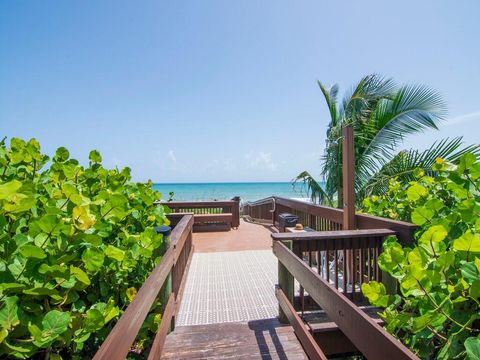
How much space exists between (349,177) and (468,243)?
1845mm

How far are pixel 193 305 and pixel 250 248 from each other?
233cm

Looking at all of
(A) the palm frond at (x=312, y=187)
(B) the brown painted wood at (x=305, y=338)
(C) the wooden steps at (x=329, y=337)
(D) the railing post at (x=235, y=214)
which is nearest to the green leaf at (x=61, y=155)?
(B) the brown painted wood at (x=305, y=338)

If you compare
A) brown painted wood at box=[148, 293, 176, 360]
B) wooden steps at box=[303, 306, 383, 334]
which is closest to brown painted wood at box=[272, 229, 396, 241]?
wooden steps at box=[303, 306, 383, 334]

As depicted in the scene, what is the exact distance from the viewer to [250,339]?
1.97 metres

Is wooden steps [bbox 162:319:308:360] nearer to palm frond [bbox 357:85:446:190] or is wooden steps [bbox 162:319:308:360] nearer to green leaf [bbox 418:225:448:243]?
green leaf [bbox 418:225:448:243]

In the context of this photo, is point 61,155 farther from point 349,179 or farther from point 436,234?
point 349,179

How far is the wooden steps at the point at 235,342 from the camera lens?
179cm

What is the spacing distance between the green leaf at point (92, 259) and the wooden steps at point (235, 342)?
4.28ft

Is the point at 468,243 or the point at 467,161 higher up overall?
the point at 467,161

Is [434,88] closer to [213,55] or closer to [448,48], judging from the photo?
[448,48]

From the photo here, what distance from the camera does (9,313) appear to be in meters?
0.74

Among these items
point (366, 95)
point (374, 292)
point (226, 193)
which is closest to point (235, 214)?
point (366, 95)

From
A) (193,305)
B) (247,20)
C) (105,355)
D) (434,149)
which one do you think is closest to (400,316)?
(105,355)

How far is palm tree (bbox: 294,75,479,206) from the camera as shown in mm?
4188
